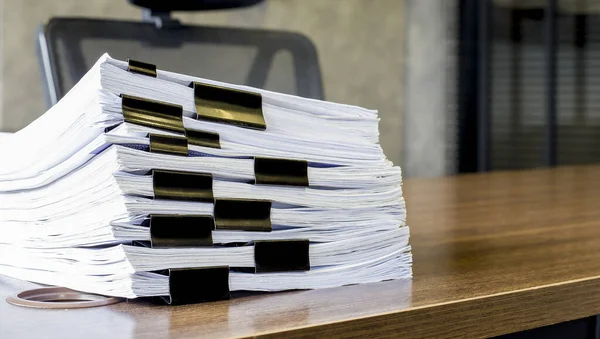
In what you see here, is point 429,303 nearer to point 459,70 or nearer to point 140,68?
point 140,68

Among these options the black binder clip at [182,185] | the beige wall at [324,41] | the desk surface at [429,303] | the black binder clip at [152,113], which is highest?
the beige wall at [324,41]

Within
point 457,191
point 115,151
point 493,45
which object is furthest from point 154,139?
point 493,45

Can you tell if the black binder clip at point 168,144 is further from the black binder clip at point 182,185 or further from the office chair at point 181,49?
the office chair at point 181,49

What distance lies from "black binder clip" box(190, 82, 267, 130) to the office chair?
1040 millimetres

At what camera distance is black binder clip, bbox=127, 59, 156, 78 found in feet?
1.44

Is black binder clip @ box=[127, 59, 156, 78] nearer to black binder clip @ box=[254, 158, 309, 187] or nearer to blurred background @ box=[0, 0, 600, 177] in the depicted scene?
black binder clip @ box=[254, 158, 309, 187]

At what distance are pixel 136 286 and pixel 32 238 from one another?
11 centimetres

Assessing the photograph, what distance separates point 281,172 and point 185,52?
1242 millimetres

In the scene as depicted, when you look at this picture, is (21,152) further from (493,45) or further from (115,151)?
(493,45)

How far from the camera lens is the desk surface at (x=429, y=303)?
15.0 inches

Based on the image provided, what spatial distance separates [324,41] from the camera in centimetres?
429

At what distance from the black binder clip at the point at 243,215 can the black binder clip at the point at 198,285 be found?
0.03 metres

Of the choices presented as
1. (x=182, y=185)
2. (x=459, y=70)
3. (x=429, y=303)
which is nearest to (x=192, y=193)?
(x=182, y=185)

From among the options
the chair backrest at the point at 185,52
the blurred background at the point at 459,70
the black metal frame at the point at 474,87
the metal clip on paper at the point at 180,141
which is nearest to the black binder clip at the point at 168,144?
the metal clip on paper at the point at 180,141
